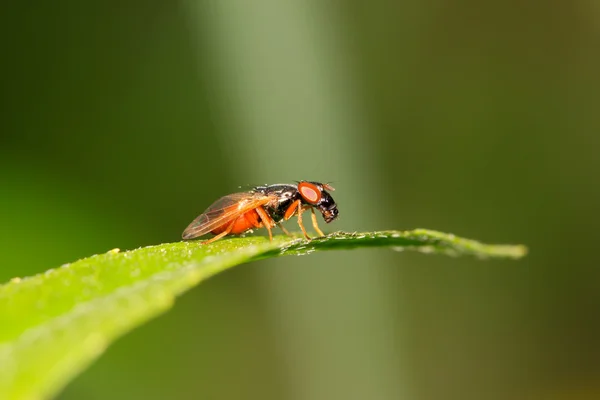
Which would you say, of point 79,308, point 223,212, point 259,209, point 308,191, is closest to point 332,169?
point 308,191

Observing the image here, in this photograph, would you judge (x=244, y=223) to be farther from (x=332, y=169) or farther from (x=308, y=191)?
(x=332, y=169)

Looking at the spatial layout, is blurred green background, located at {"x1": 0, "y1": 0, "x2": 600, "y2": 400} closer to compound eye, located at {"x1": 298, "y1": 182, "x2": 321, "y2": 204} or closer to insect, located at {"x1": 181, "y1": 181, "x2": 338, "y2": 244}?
insect, located at {"x1": 181, "y1": 181, "x2": 338, "y2": 244}

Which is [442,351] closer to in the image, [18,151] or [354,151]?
[354,151]

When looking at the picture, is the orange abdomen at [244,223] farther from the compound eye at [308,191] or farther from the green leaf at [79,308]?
the green leaf at [79,308]

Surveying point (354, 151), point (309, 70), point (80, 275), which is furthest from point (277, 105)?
point (80, 275)

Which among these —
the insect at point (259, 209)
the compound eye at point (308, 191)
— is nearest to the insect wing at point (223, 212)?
the insect at point (259, 209)

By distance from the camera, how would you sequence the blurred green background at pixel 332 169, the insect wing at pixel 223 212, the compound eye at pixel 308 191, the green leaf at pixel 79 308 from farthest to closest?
the blurred green background at pixel 332 169 < the compound eye at pixel 308 191 < the insect wing at pixel 223 212 < the green leaf at pixel 79 308

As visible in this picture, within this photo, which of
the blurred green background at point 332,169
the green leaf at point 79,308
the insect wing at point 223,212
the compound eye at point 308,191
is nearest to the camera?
the green leaf at point 79,308
